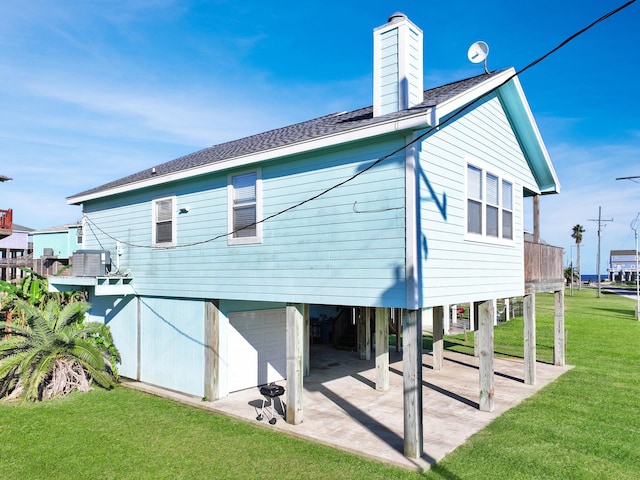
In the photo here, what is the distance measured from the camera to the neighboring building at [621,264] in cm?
11519

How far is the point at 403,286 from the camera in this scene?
7277mm

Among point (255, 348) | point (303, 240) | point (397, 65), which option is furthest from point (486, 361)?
point (397, 65)

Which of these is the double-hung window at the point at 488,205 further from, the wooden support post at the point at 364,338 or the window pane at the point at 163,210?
the window pane at the point at 163,210

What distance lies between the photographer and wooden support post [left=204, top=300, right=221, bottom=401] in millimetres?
10789

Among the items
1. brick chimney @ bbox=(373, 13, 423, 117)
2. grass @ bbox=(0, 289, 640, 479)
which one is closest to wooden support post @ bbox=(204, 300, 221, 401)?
grass @ bbox=(0, 289, 640, 479)

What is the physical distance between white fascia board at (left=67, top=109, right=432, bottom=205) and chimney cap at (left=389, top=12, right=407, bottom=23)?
2.29 metres

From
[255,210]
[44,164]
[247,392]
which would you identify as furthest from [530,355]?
[44,164]

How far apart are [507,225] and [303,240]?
531 cm

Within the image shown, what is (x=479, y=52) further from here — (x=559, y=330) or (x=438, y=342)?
(x=559, y=330)

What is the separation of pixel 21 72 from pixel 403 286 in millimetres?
14519

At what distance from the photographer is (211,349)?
35.7ft

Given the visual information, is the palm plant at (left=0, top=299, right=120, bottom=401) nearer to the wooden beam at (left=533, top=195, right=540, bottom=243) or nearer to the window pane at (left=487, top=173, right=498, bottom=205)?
the window pane at (left=487, top=173, right=498, bottom=205)

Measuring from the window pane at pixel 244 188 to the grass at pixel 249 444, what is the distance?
4.73m

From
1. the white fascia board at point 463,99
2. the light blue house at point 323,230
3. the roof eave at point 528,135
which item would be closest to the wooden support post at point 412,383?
the light blue house at point 323,230
